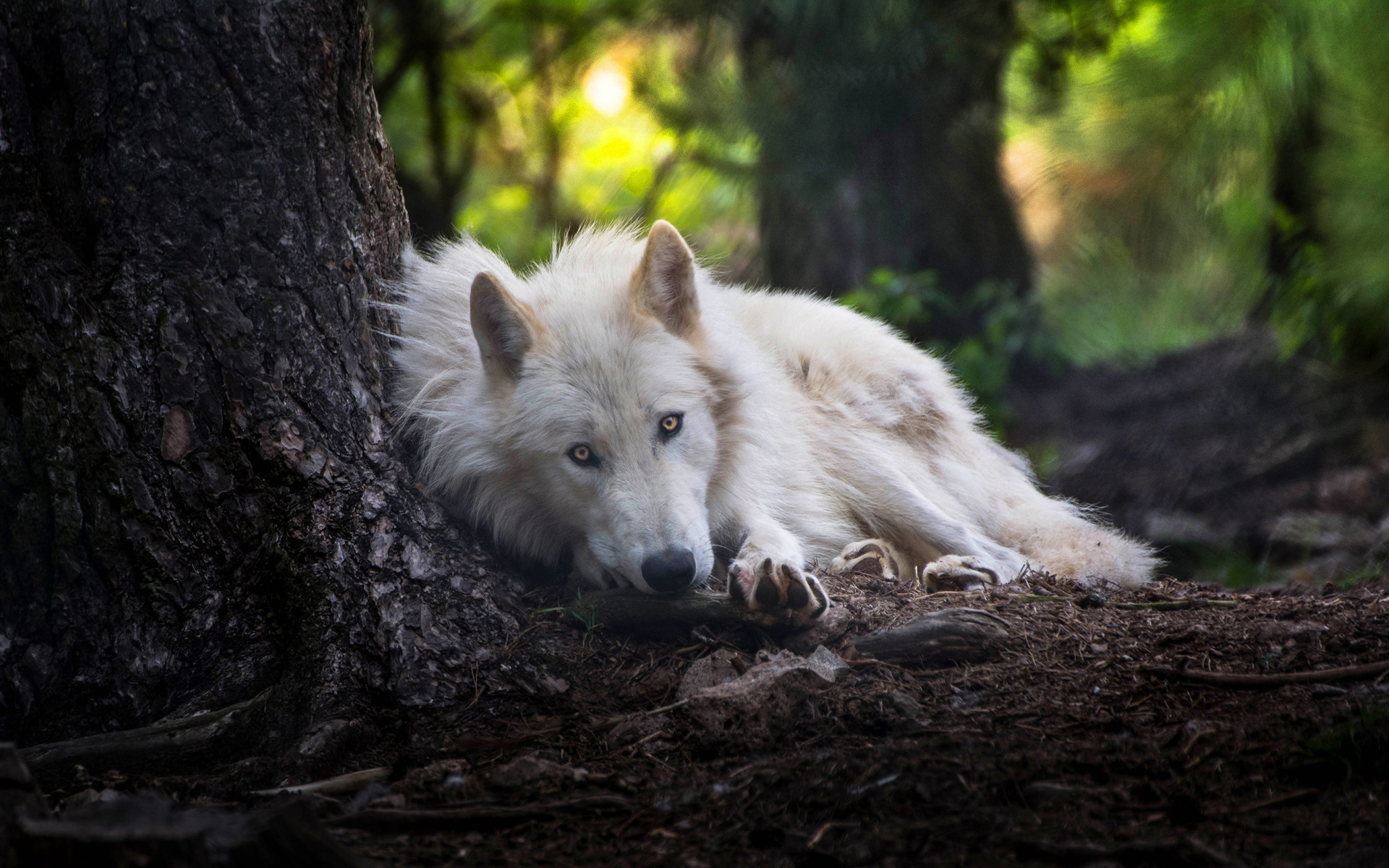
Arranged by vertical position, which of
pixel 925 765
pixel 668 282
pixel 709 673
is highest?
pixel 668 282

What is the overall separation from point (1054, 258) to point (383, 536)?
221 cm

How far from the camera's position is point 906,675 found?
2.68m

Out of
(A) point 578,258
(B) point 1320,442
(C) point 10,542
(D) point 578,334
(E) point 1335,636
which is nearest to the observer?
(C) point 10,542

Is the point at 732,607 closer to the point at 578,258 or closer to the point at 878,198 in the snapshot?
the point at 578,258

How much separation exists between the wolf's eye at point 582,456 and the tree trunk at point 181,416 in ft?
2.01

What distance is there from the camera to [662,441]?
3.33 meters

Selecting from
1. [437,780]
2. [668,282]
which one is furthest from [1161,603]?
[437,780]

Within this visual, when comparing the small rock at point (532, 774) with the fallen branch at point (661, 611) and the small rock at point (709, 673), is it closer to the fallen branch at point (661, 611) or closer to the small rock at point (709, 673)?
the small rock at point (709, 673)

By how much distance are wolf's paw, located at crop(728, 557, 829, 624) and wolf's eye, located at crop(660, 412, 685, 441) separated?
63 cm

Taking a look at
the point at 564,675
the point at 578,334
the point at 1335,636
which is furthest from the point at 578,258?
the point at 1335,636

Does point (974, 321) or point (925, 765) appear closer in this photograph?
point (925, 765)

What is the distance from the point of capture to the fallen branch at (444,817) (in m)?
2.06

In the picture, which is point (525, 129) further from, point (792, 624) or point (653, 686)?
point (653, 686)

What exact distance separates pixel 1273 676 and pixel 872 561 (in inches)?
65.4
